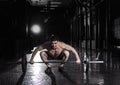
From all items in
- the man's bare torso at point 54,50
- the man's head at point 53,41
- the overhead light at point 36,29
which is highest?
the overhead light at point 36,29

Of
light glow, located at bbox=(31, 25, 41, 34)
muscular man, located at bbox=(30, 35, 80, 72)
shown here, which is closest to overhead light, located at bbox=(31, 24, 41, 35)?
light glow, located at bbox=(31, 25, 41, 34)

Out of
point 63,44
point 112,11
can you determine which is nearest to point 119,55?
point 112,11

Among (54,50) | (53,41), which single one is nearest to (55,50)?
(54,50)

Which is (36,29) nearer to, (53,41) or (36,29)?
(36,29)

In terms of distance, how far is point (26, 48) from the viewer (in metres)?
7.06

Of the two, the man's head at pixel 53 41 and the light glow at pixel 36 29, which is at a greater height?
the light glow at pixel 36 29

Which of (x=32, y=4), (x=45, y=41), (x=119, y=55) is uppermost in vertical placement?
(x=32, y=4)

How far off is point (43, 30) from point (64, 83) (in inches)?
42.4

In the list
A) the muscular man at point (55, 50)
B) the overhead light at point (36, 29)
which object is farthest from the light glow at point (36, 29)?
the muscular man at point (55, 50)

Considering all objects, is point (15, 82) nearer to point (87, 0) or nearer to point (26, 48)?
point (26, 48)

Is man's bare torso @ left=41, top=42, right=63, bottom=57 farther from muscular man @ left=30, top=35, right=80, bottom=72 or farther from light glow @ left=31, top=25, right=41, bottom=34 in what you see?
light glow @ left=31, top=25, right=41, bottom=34

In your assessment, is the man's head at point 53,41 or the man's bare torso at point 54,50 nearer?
the man's head at point 53,41

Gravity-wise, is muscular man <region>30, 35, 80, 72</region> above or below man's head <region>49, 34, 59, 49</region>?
below

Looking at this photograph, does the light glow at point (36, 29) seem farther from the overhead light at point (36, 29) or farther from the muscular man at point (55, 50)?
the muscular man at point (55, 50)
